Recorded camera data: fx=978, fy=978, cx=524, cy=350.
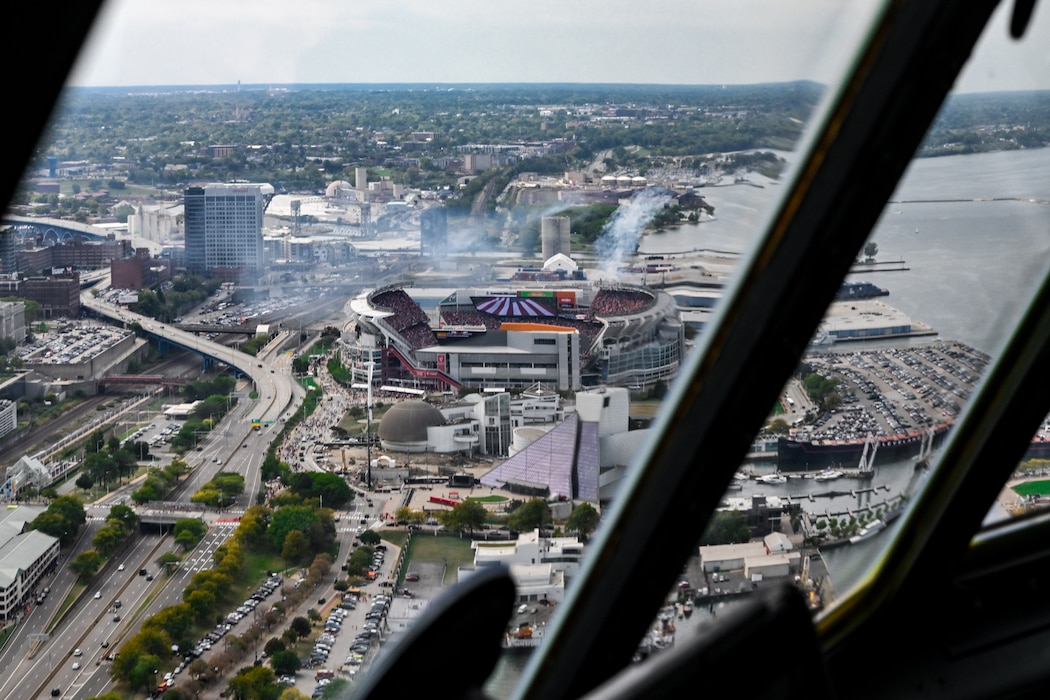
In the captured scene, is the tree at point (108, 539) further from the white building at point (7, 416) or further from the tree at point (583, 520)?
the tree at point (583, 520)

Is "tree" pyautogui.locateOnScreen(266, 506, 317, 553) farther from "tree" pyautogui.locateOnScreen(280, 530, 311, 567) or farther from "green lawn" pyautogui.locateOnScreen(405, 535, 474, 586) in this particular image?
"green lawn" pyautogui.locateOnScreen(405, 535, 474, 586)

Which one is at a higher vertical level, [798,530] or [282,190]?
[798,530]

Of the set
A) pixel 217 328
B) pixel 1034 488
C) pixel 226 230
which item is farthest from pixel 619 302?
pixel 226 230

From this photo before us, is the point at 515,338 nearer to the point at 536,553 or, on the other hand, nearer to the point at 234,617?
the point at 234,617

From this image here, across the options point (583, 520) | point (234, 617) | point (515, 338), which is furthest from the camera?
point (515, 338)

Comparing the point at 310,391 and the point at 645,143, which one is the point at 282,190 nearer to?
the point at 310,391

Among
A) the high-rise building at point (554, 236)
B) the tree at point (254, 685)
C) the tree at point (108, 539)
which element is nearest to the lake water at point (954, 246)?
the tree at point (254, 685)

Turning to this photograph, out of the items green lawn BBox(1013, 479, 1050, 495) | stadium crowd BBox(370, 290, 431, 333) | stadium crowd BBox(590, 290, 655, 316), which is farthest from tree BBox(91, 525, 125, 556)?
stadium crowd BBox(370, 290, 431, 333)

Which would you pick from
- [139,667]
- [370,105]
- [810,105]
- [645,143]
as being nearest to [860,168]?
[810,105]
